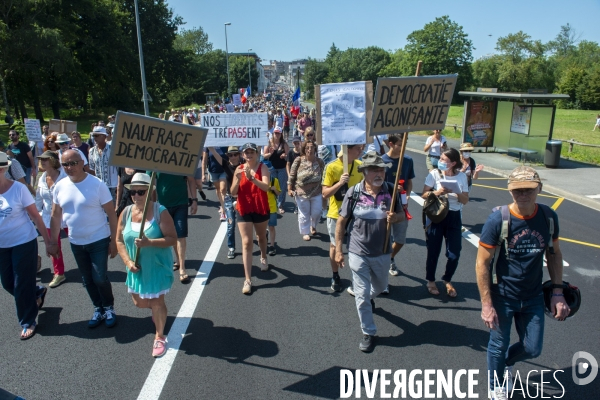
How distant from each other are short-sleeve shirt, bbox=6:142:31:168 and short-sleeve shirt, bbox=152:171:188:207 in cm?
616

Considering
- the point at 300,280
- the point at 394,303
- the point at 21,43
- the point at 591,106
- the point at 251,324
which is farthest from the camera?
the point at 591,106

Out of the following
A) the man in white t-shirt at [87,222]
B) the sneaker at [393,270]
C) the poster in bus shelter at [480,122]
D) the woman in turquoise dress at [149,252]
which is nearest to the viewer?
the woman in turquoise dress at [149,252]

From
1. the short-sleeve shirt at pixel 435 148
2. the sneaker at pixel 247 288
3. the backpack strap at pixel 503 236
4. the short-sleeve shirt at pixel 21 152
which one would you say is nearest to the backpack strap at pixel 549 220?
the backpack strap at pixel 503 236

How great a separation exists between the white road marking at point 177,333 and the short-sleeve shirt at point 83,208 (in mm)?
1256

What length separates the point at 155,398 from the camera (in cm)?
359

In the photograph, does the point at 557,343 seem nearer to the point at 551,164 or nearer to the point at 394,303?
the point at 394,303

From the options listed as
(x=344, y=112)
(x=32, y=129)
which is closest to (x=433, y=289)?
(x=344, y=112)

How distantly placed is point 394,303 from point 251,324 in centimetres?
171

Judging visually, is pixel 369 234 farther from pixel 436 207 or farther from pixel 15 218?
pixel 15 218

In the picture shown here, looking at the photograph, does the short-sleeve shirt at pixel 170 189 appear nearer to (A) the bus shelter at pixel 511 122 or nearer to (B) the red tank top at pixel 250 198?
(B) the red tank top at pixel 250 198

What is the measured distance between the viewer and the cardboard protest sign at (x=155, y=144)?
3906 millimetres

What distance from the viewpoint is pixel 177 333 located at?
15.1 ft

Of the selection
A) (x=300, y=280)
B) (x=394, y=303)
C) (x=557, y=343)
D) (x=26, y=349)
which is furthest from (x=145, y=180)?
(x=557, y=343)

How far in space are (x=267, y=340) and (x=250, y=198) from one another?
1.90 metres
